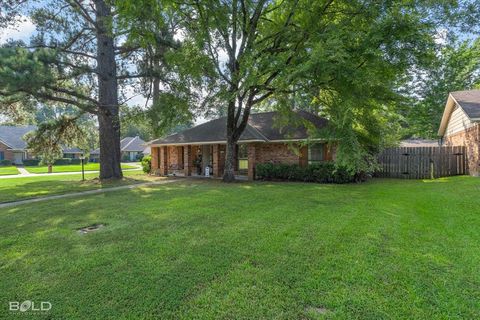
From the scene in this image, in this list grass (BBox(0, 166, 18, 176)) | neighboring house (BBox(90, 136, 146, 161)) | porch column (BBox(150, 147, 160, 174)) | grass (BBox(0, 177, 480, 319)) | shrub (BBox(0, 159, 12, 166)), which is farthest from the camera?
neighboring house (BBox(90, 136, 146, 161))

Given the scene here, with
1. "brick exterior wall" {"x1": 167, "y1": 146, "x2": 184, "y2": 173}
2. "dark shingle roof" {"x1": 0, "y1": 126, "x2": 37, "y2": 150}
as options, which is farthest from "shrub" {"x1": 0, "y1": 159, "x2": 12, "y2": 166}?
"brick exterior wall" {"x1": 167, "y1": 146, "x2": 184, "y2": 173}

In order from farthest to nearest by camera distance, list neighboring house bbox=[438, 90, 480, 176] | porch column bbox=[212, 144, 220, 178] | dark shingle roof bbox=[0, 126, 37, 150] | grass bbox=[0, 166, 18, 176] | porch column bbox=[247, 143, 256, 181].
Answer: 1. dark shingle roof bbox=[0, 126, 37, 150]
2. grass bbox=[0, 166, 18, 176]
3. porch column bbox=[212, 144, 220, 178]
4. porch column bbox=[247, 143, 256, 181]
5. neighboring house bbox=[438, 90, 480, 176]

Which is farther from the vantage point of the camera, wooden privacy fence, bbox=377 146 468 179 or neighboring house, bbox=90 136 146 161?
neighboring house, bbox=90 136 146 161

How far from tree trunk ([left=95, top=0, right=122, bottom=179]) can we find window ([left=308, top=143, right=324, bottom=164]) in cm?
1098

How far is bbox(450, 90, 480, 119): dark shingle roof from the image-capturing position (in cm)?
1266

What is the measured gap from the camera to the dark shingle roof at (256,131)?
1563cm

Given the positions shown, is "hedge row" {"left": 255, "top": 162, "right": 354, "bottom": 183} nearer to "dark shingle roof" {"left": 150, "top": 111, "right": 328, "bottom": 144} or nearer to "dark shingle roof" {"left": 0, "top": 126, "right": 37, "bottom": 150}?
"dark shingle roof" {"left": 150, "top": 111, "right": 328, "bottom": 144}

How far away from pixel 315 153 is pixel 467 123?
811 cm

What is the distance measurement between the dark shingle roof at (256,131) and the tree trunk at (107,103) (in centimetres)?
413

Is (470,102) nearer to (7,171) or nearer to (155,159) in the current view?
(155,159)

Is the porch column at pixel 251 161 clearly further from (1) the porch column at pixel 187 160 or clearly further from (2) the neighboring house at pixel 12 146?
(2) the neighboring house at pixel 12 146

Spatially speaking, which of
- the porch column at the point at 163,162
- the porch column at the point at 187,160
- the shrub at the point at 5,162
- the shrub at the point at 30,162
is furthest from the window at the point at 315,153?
the shrub at the point at 5,162

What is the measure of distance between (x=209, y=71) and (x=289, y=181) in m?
7.08

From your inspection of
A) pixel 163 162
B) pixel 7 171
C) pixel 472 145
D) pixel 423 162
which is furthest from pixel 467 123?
pixel 7 171
